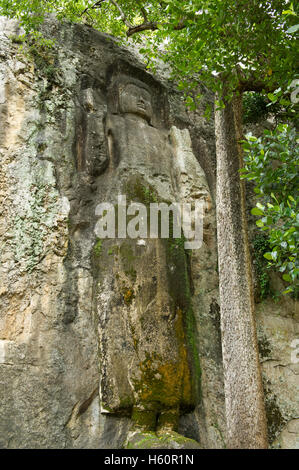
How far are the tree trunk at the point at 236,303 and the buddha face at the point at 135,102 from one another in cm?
227

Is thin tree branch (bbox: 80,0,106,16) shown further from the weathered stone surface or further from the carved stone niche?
the carved stone niche

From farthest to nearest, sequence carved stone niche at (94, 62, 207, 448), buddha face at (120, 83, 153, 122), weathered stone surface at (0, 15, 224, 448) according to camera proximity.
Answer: buddha face at (120, 83, 153, 122) < carved stone niche at (94, 62, 207, 448) < weathered stone surface at (0, 15, 224, 448)

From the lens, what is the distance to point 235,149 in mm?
6625

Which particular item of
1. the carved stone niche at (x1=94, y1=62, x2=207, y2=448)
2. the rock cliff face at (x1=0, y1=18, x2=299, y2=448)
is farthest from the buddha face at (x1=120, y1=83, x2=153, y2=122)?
the carved stone niche at (x1=94, y1=62, x2=207, y2=448)

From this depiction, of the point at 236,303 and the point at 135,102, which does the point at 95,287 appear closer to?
the point at 236,303

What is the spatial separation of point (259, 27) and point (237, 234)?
302 centimetres

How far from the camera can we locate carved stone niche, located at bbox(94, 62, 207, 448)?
614cm

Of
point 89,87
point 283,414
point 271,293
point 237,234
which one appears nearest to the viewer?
point 237,234

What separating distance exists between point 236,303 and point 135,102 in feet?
15.5

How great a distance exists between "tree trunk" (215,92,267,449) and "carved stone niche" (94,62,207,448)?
0.85 meters

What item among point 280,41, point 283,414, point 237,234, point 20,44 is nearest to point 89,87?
point 20,44

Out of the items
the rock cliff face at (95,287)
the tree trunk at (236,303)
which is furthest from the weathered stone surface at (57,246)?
the tree trunk at (236,303)

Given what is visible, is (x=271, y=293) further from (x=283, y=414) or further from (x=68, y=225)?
(x=68, y=225)

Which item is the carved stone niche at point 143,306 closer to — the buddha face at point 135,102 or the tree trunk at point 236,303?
the buddha face at point 135,102
